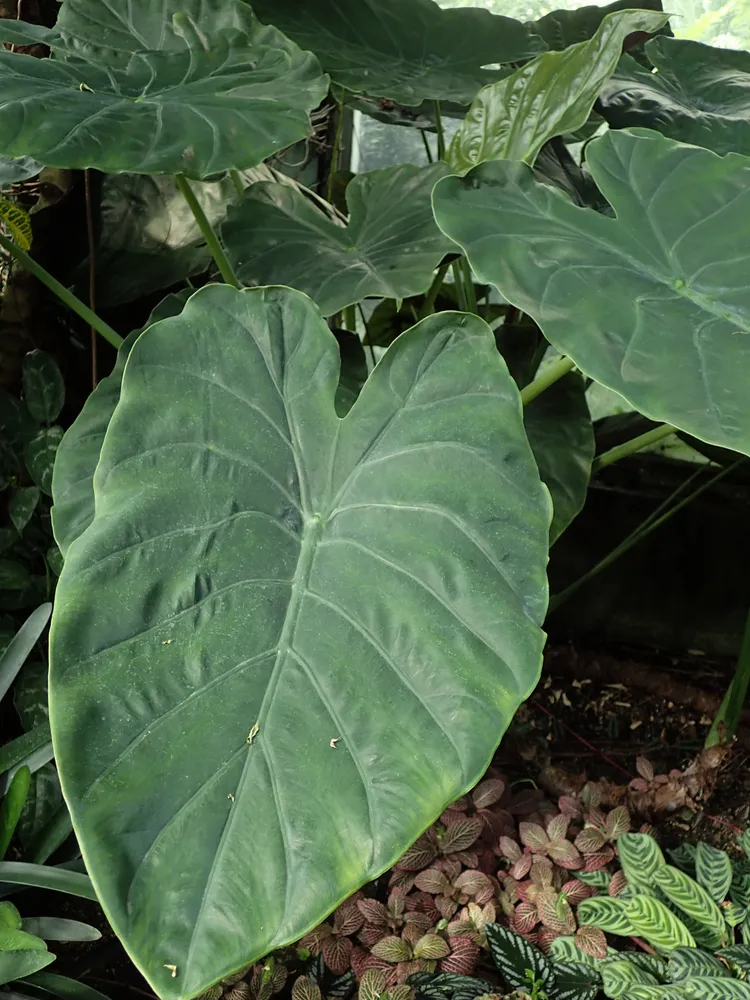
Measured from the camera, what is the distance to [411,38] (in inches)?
49.6

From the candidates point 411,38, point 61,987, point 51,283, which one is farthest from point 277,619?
point 411,38

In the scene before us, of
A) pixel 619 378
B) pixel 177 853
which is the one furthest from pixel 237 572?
pixel 619 378

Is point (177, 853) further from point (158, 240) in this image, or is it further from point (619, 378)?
point (158, 240)

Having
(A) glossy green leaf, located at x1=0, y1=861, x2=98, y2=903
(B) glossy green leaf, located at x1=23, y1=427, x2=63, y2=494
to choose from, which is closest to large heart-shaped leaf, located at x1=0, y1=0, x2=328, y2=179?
(B) glossy green leaf, located at x1=23, y1=427, x2=63, y2=494

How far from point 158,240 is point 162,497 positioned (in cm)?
100

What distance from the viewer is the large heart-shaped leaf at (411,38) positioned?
1.23 meters

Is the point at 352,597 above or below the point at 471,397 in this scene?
below

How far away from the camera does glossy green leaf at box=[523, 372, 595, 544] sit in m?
1.04

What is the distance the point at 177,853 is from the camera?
0.50 m

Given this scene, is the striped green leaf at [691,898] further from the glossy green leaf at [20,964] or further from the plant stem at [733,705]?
the glossy green leaf at [20,964]

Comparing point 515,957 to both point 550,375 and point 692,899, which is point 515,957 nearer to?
point 692,899

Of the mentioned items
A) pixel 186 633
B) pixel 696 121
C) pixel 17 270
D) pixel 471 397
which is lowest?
pixel 17 270

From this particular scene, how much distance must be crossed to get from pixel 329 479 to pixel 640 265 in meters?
0.35

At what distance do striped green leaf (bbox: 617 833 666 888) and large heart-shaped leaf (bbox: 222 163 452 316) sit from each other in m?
0.78
